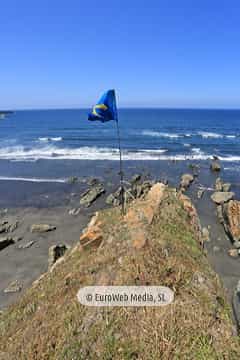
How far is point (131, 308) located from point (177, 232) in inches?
111

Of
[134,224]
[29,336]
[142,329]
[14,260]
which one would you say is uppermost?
[134,224]

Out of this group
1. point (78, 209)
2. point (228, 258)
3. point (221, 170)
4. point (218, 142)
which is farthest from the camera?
point (218, 142)

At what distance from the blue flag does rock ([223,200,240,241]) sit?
920 cm

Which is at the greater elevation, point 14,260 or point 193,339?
point 193,339

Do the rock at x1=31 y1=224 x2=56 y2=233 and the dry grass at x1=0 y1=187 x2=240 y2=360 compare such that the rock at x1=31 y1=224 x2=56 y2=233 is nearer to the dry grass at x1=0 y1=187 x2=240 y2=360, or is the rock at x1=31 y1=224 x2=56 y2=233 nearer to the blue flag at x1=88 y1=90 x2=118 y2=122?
the dry grass at x1=0 y1=187 x2=240 y2=360

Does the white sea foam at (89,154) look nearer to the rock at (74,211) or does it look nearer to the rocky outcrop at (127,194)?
the rocky outcrop at (127,194)

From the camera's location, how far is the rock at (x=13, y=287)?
9883 millimetres

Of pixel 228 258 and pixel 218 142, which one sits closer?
pixel 228 258

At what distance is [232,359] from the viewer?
373 cm

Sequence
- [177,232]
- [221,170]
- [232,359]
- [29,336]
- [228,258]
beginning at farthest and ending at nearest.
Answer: [221,170], [228,258], [177,232], [29,336], [232,359]

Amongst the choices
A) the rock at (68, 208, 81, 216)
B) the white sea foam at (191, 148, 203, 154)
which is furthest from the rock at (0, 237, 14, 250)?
the white sea foam at (191, 148, 203, 154)

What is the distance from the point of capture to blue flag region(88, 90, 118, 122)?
309 inches

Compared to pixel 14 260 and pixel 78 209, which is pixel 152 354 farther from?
pixel 78 209

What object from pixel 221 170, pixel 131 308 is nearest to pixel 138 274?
pixel 131 308
